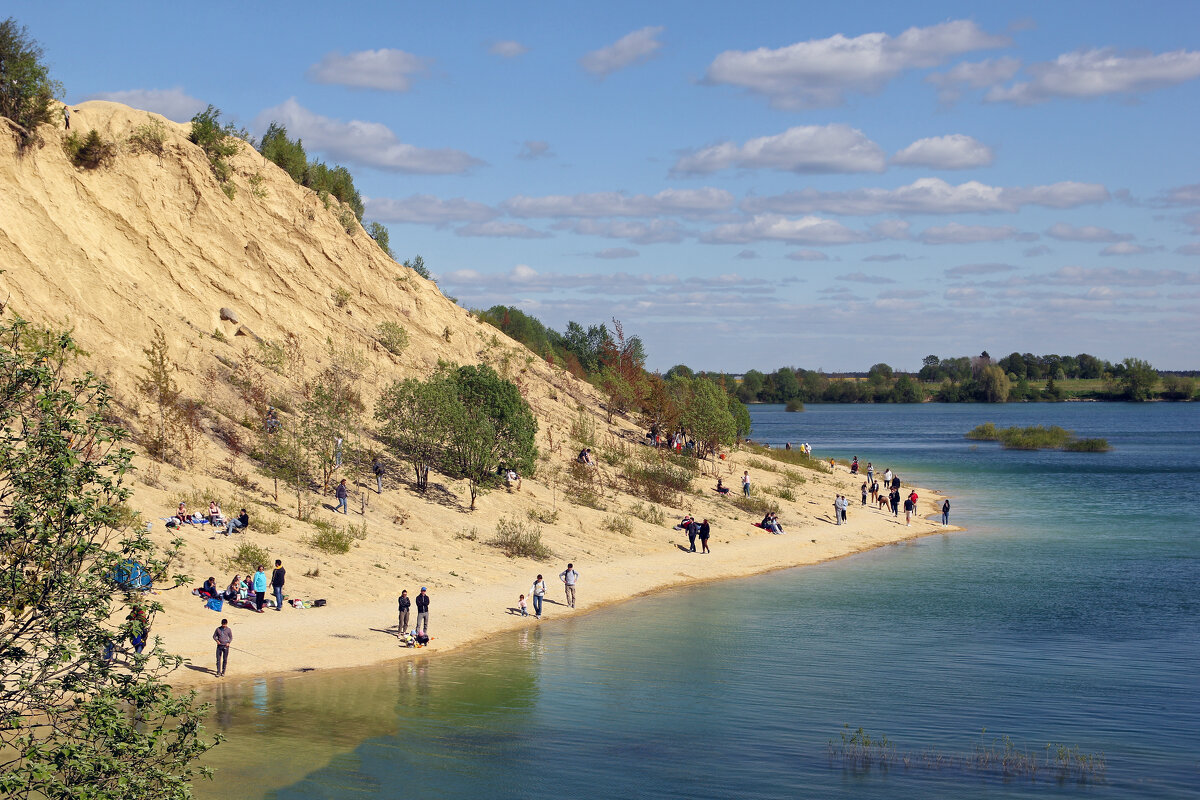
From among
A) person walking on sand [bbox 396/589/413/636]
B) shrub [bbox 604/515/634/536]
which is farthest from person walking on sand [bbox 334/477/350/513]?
shrub [bbox 604/515/634/536]

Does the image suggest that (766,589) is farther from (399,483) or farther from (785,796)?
(785,796)

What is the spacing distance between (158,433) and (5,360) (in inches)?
1058

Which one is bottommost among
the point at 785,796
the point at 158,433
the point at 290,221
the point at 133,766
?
the point at 785,796

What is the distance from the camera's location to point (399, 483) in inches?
1699

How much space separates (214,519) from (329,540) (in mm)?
3817

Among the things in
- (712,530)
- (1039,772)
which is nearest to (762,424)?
(712,530)

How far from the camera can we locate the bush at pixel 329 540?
34406 mm

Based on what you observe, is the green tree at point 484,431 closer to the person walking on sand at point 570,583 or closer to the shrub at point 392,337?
the shrub at point 392,337

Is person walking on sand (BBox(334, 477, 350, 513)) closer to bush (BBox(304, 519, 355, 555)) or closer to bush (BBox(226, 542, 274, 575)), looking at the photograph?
bush (BBox(304, 519, 355, 555))

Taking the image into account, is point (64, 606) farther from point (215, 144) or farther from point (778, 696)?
point (215, 144)

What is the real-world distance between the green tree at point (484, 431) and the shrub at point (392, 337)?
7366 mm

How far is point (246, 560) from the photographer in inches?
1231

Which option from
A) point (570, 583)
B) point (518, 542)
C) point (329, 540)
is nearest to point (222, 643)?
point (329, 540)

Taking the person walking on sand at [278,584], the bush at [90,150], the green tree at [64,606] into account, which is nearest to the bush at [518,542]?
the person walking on sand at [278,584]
